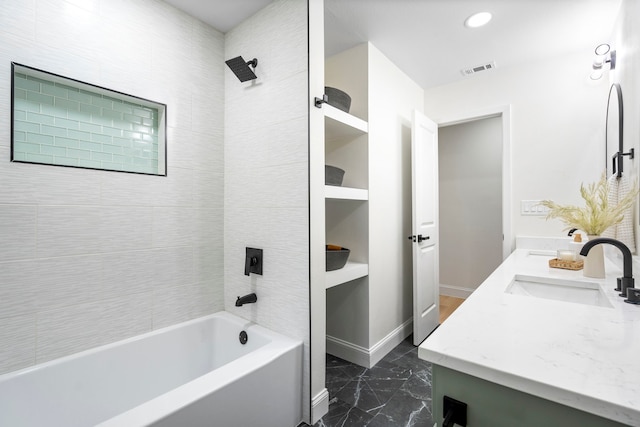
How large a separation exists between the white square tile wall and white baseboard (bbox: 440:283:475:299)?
3121 millimetres

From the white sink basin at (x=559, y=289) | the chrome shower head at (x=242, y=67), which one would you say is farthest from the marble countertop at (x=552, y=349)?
the chrome shower head at (x=242, y=67)

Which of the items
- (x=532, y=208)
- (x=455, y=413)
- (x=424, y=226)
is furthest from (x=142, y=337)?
(x=532, y=208)

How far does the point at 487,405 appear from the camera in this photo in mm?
646

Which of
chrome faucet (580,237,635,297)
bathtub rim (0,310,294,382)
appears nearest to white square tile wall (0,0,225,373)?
bathtub rim (0,310,294,382)

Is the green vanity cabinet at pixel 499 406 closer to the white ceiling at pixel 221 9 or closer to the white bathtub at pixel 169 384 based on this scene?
the white bathtub at pixel 169 384

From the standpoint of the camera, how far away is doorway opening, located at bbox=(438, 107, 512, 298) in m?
3.66

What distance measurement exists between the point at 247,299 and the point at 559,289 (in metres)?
1.62

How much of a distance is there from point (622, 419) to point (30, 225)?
6.45ft

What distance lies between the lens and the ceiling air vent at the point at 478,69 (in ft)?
8.54

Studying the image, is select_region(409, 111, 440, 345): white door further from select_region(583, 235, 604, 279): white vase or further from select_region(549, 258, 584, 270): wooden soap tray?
select_region(583, 235, 604, 279): white vase

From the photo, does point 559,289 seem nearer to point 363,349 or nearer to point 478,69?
point 363,349

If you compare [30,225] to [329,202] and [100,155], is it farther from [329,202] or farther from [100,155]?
[329,202]

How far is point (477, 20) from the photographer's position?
6.59ft

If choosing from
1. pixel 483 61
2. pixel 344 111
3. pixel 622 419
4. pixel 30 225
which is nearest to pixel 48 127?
pixel 30 225
